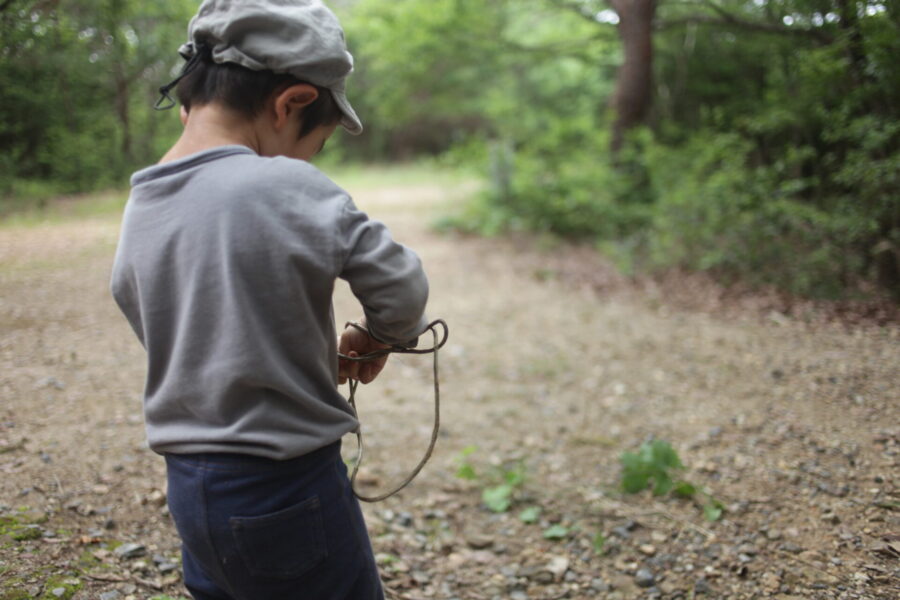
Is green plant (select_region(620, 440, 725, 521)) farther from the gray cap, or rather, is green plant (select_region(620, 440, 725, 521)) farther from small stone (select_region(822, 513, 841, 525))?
the gray cap

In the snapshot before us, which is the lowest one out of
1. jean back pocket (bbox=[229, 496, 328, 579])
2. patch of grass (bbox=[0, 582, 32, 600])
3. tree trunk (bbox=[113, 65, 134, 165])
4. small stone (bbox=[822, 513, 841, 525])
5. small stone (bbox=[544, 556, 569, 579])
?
small stone (bbox=[544, 556, 569, 579])

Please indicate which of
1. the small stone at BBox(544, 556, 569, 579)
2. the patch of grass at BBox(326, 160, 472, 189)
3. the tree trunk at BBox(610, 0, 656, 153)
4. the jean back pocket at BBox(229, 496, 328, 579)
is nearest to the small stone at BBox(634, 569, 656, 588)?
the small stone at BBox(544, 556, 569, 579)

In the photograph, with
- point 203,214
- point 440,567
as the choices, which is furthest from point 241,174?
point 440,567

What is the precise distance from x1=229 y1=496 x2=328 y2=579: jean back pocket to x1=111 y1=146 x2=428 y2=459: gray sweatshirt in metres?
0.14

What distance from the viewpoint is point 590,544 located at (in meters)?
2.72

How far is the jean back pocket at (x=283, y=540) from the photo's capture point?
3.99ft

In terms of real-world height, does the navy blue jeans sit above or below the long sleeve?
below

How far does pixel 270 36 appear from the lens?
47.1 inches

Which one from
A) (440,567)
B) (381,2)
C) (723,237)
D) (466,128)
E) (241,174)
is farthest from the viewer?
(466,128)

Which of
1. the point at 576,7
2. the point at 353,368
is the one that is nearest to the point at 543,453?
the point at 353,368

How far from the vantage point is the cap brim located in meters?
1.31

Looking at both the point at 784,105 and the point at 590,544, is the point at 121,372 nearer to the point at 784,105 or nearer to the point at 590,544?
the point at 590,544

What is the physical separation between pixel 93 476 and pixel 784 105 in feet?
22.2

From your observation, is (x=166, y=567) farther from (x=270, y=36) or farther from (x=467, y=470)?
(x=270, y=36)
